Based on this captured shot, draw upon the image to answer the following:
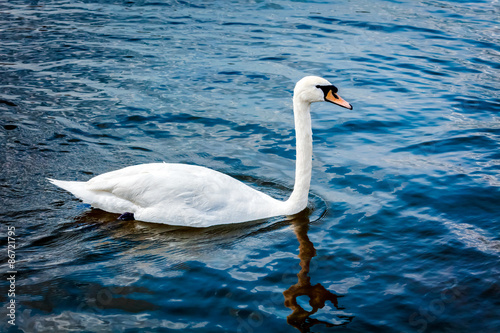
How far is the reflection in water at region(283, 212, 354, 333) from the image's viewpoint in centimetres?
537

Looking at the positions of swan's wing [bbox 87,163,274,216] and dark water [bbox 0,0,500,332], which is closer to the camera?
dark water [bbox 0,0,500,332]

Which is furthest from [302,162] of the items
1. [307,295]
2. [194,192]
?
[307,295]

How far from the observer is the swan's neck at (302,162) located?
7527 millimetres

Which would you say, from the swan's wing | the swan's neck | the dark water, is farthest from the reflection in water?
the swan's wing

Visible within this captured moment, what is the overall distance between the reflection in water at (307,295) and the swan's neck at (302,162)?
26.8 inches

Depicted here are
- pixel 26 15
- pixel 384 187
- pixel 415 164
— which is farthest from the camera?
pixel 26 15

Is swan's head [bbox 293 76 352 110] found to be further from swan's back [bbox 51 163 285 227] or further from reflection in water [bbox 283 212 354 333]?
reflection in water [bbox 283 212 354 333]

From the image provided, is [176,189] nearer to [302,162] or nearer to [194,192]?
[194,192]

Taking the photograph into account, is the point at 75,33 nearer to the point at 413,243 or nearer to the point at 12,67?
the point at 12,67

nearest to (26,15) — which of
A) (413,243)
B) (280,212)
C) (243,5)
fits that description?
(243,5)

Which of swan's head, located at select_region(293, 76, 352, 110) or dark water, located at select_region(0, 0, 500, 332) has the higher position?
swan's head, located at select_region(293, 76, 352, 110)

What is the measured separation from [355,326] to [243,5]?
17702 mm

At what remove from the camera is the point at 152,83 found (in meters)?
13.0

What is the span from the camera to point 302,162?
7.60m
